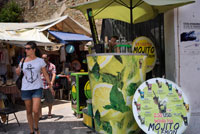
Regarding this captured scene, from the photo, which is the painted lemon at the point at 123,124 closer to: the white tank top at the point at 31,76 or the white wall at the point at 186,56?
the white wall at the point at 186,56

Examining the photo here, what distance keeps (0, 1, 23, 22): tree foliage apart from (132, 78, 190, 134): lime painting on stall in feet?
61.1

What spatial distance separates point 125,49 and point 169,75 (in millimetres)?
1224

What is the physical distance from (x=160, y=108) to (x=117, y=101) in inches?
25.1

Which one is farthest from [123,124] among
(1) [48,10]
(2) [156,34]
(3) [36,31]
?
(1) [48,10]

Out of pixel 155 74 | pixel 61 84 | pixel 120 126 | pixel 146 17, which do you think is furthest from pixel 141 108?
pixel 61 84

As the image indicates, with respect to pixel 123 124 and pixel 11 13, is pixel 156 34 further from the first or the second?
pixel 11 13

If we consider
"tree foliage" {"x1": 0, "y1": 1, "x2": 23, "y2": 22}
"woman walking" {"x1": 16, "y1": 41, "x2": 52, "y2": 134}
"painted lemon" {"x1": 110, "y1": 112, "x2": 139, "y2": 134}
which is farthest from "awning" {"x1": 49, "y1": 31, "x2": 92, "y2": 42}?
"tree foliage" {"x1": 0, "y1": 1, "x2": 23, "y2": 22}

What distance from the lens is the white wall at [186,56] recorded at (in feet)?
13.8

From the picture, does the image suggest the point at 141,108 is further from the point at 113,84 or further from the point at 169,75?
the point at 169,75

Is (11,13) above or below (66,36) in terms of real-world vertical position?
above

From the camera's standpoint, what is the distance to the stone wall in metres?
15.7

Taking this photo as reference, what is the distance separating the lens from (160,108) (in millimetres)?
3424

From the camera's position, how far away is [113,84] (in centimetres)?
350

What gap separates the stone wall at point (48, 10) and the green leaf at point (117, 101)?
12.1 metres
